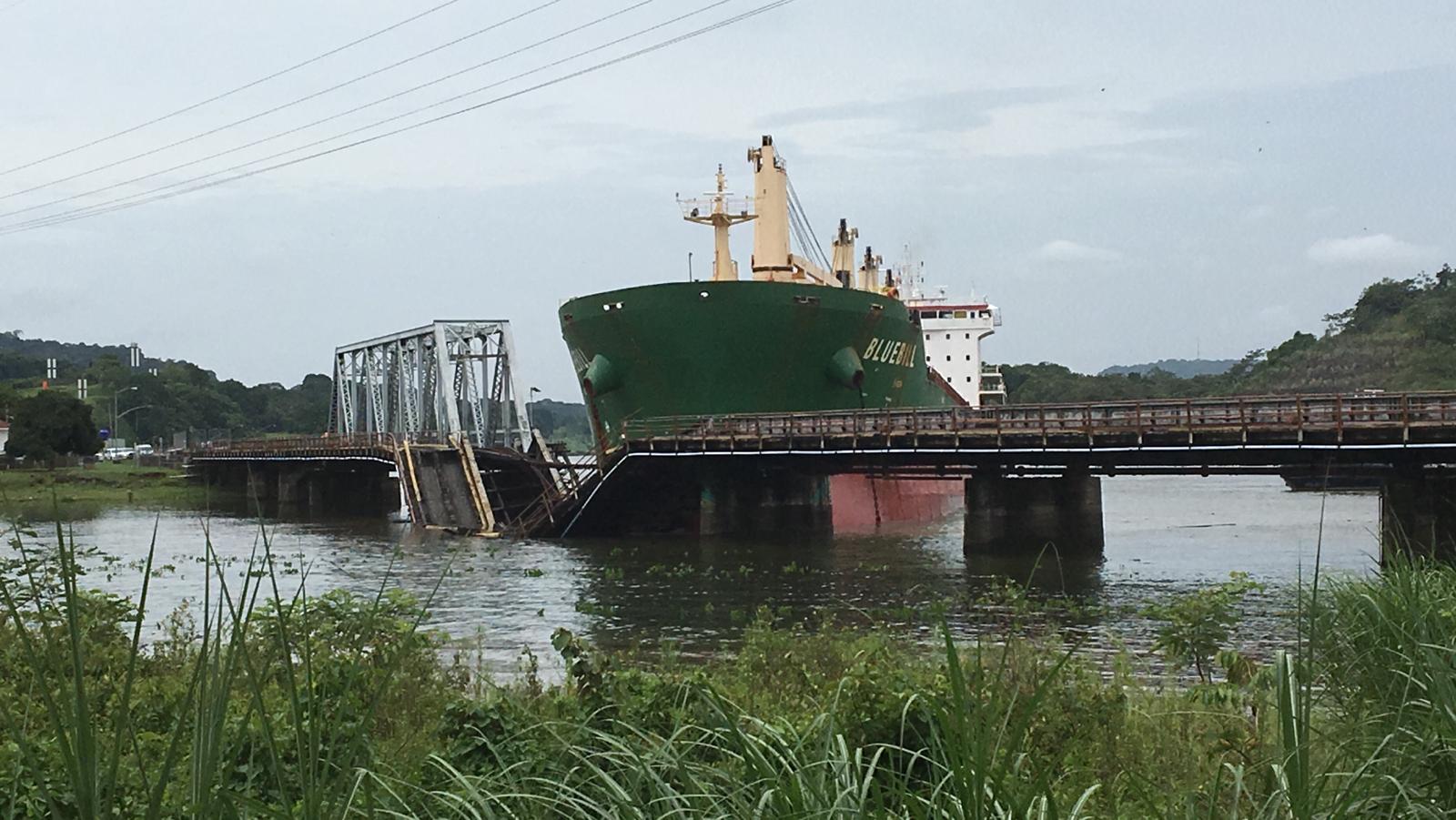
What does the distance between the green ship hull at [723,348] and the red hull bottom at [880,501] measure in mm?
2924

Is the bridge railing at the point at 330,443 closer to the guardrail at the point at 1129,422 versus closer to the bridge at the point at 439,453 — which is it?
the bridge at the point at 439,453

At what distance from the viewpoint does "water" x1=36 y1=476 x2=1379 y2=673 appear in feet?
60.5

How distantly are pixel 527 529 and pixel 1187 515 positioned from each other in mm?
24432

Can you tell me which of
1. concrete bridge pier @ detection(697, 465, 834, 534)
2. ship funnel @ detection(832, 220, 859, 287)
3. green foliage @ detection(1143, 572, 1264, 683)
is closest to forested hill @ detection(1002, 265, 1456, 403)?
ship funnel @ detection(832, 220, 859, 287)

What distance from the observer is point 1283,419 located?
2478 cm

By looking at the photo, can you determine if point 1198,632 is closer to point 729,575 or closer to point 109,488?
point 729,575

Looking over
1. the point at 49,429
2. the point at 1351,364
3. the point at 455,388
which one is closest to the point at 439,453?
the point at 455,388

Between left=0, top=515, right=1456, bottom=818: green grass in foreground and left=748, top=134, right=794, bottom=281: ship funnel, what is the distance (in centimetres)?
2984

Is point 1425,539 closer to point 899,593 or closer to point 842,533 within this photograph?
point 899,593

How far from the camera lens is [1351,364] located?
11150 cm

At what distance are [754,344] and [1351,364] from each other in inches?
3570

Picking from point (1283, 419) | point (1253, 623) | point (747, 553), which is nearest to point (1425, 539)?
point (1283, 419)

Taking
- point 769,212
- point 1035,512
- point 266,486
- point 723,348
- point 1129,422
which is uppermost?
point 769,212

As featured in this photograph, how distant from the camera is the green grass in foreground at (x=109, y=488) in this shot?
59.2 meters
